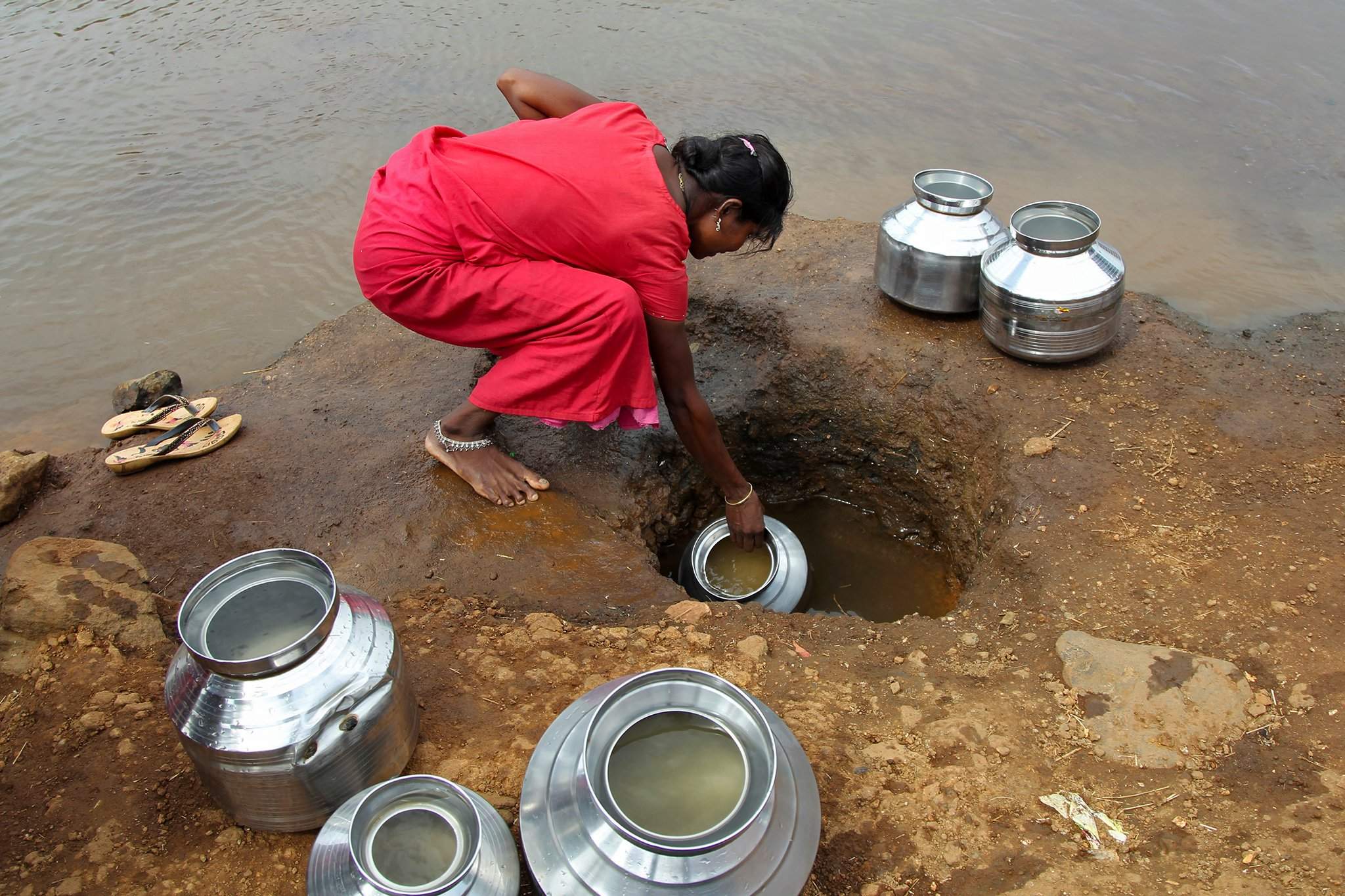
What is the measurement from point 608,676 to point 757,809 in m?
0.98

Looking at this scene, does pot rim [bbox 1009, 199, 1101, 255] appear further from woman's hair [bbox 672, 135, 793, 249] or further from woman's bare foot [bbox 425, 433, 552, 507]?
woman's bare foot [bbox 425, 433, 552, 507]

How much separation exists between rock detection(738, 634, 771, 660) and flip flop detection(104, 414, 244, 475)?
222 cm

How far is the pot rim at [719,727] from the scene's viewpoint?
1505mm

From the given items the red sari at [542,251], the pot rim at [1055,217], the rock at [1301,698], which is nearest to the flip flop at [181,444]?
the red sari at [542,251]

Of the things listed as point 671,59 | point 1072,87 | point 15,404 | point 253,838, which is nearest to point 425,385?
point 253,838

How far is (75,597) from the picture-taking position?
2.50m

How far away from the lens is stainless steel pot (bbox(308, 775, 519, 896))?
1.63 meters

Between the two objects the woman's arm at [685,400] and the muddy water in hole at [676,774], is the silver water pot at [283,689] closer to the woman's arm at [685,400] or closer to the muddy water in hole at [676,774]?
the muddy water in hole at [676,774]

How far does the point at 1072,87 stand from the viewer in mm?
6234

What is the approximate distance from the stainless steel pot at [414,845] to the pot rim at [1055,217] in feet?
9.17

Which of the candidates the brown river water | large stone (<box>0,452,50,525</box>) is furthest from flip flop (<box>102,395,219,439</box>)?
the brown river water

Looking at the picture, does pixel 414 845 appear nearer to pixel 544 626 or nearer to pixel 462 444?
pixel 544 626

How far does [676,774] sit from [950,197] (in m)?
2.97

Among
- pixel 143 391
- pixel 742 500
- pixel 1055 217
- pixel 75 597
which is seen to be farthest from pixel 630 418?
pixel 143 391
